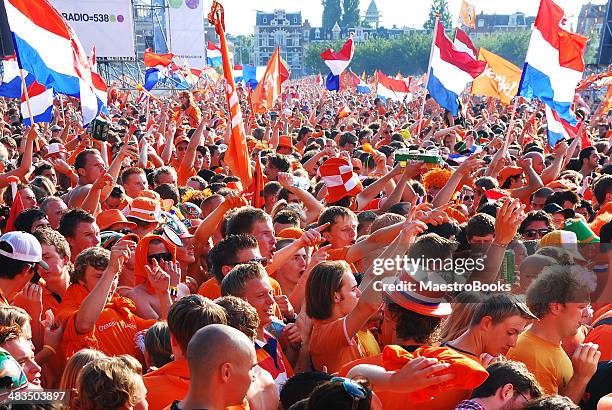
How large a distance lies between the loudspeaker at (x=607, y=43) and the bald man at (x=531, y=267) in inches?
971

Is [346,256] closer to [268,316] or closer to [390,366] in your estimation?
[268,316]

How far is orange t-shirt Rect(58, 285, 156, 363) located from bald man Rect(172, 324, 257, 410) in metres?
1.47

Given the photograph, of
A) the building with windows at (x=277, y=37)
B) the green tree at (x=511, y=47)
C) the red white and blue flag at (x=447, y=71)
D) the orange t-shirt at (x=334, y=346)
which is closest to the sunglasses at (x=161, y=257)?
the orange t-shirt at (x=334, y=346)

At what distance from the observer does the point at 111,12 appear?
3725 centimetres

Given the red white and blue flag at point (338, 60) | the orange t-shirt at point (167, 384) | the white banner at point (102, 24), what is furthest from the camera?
the white banner at point (102, 24)

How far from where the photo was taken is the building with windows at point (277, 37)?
447 ft

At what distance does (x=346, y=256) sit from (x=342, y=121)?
14.4m

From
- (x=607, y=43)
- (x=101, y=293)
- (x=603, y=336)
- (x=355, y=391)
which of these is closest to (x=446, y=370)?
(x=355, y=391)

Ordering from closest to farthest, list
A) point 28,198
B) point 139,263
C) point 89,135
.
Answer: point 139,263, point 28,198, point 89,135

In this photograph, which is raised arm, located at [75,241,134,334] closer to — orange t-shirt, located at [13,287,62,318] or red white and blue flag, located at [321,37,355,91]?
orange t-shirt, located at [13,287,62,318]

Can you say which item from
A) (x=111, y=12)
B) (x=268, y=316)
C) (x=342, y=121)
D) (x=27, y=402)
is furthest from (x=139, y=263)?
(x=111, y=12)

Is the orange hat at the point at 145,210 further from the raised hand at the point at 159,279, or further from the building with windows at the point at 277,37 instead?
the building with windows at the point at 277,37

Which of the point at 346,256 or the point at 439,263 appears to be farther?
the point at 346,256

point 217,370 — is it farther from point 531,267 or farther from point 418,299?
point 531,267
